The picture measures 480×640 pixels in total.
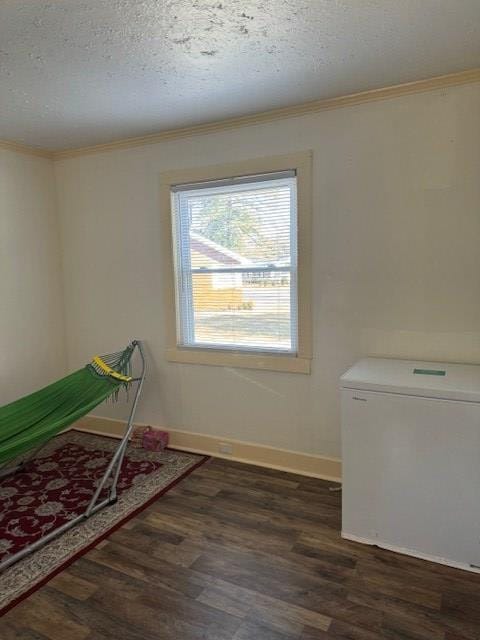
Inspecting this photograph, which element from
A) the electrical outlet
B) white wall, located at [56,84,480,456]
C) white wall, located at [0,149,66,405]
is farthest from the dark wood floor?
white wall, located at [0,149,66,405]

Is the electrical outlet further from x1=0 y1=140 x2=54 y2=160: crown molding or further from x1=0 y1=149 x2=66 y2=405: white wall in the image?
x1=0 y1=140 x2=54 y2=160: crown molding

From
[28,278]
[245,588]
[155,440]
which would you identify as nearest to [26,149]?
[28,278]

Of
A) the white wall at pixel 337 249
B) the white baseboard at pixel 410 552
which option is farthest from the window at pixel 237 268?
the white baseboard at pixel 410 552

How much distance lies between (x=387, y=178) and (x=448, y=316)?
0.93m

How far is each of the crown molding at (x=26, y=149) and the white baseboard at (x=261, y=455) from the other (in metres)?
2.48

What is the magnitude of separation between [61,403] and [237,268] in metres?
1.57

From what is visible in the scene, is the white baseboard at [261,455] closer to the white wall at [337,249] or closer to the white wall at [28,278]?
the white wall at [337,249]

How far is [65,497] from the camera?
9.37 ft

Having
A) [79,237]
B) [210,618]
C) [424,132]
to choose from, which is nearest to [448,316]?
[424,132]

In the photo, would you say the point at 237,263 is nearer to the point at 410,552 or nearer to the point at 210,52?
the point at 210,52

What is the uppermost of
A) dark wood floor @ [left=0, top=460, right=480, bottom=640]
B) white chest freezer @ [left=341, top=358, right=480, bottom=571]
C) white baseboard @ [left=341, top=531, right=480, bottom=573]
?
white chest freezer @ [left=341, top=358, right=480, bottom=571]

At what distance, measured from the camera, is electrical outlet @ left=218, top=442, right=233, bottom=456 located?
3.39 meters

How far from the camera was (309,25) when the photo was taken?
6.20ft

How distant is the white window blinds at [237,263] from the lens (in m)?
3.08
